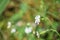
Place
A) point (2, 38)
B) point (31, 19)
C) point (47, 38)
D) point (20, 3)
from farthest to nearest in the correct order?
point (20, 3)
point (31, 19)
point (2, 38)
point (47, 38)

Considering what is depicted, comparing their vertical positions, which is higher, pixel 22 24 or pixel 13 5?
pixel 13 5

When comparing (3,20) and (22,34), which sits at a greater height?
(3,20)

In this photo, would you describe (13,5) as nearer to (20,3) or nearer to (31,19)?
(20,3)

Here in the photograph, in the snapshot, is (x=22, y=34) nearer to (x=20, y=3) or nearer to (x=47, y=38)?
(x=47, y=38)

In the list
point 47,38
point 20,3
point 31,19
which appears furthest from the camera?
point 20,3

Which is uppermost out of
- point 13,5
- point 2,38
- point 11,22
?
point 13,5

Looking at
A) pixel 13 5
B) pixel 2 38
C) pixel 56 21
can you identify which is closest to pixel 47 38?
pixel 56 21

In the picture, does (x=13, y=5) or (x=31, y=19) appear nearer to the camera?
(x=31, y=19)

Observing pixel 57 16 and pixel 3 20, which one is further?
pixel 3 20

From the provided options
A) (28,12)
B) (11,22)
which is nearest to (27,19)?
(28,12)
